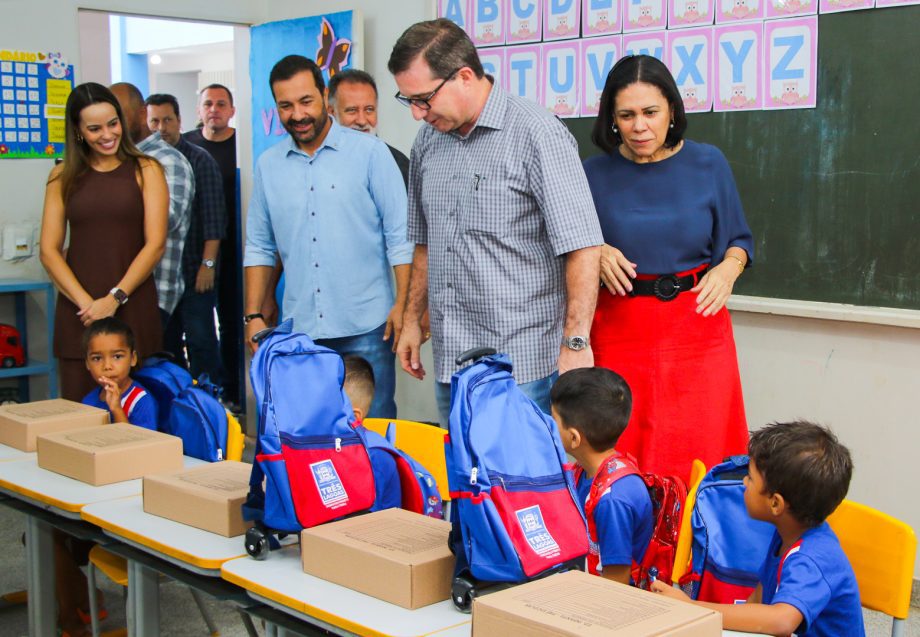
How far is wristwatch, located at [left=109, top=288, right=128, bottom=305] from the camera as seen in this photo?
3.72 m

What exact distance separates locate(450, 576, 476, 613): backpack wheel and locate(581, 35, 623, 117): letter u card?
2.54m

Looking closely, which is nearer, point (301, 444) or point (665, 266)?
point (301, 444)

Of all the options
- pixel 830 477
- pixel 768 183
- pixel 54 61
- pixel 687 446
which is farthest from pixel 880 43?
pixel 54 61

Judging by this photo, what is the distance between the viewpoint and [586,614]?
156 centimetres

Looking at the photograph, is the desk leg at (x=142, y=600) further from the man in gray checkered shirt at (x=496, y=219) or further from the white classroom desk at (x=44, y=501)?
the man in gray checkered shirt at (x=496, y=219)

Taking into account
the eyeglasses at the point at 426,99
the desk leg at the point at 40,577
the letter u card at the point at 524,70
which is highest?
the letter u card at the point at 524,70

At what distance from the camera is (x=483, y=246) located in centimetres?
267

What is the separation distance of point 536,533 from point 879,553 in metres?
0.73

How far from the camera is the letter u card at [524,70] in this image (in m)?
4.20

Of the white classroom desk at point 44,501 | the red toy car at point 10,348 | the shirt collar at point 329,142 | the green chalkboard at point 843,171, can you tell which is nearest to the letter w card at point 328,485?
the white classroom desk at point 44,501

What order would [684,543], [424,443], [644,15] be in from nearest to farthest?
[684,543]
[424,443]
[644,15]

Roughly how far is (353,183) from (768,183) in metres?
1.41

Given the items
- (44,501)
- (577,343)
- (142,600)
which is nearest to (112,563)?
(44,501)

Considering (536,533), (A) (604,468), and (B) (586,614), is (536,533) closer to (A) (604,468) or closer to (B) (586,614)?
(B) (586,614)
